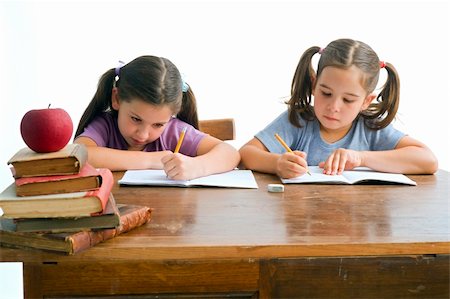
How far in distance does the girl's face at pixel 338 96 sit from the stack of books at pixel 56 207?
1071 millimetres

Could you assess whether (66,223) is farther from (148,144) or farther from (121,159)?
(148,144)

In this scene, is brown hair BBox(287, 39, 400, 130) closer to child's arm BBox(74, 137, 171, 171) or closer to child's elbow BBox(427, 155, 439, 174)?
child's elbow BBox(427, 155, 439, 174)

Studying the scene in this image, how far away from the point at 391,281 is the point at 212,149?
0.90m

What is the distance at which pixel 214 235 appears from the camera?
118 centimetres

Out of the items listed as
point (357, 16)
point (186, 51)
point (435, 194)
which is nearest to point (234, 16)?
point (186, 51)

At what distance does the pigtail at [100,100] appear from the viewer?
7.00ft

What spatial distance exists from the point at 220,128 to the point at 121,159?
594 mm

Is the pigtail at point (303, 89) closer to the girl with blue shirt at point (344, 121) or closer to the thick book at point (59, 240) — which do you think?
the girl with blue shirt at point (344, 121)

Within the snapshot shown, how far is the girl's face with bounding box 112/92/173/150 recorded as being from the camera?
198cm

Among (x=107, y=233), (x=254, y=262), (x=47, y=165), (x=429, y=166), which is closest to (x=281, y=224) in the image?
(x=254, y=262)

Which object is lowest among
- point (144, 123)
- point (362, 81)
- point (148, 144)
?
point (148, 144)

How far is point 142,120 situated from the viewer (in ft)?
6.49

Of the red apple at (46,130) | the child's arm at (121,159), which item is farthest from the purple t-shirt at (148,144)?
the red apple at (46,130)

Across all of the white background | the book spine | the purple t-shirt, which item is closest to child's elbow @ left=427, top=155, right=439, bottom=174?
the purple t-shirt
